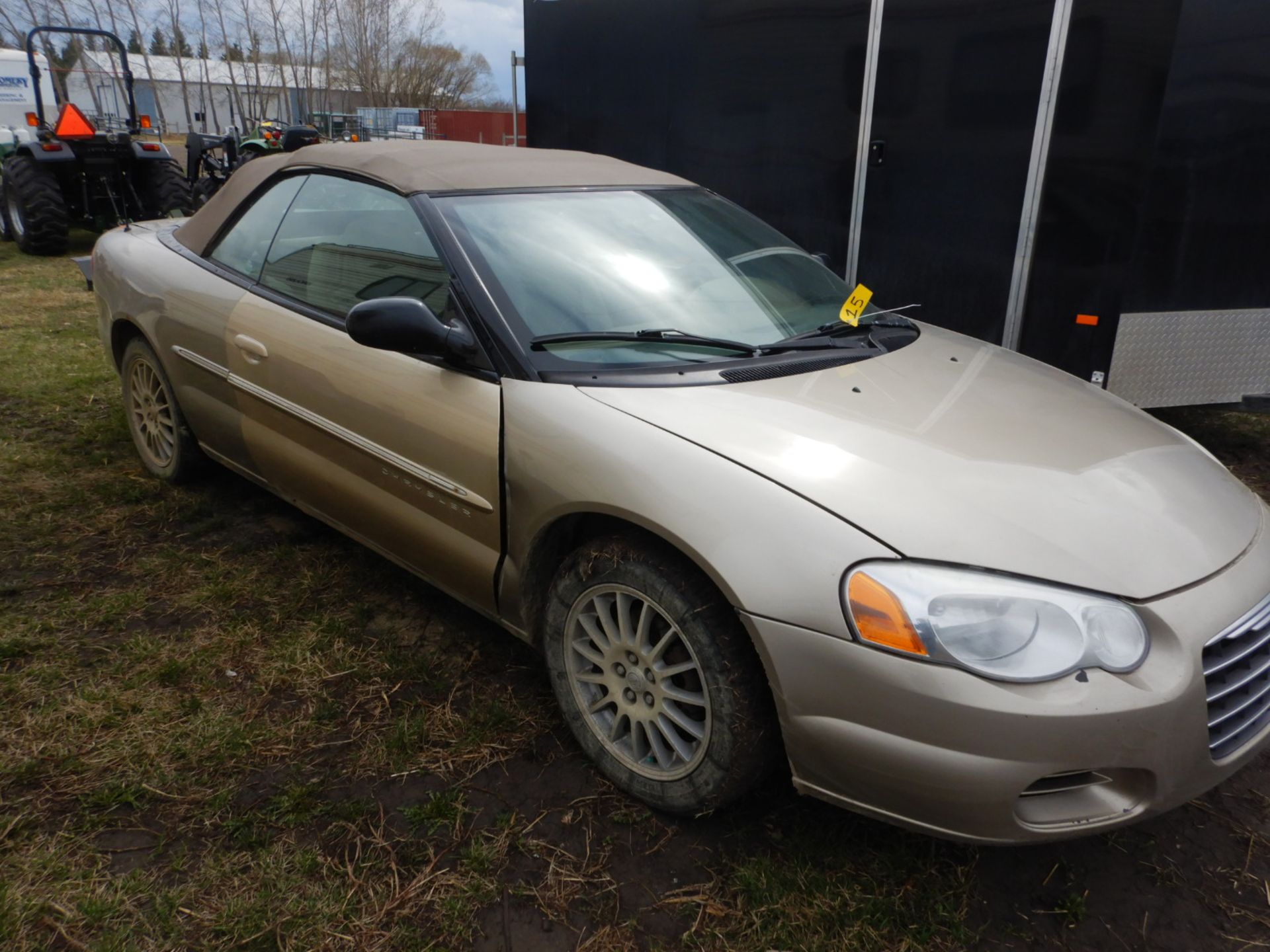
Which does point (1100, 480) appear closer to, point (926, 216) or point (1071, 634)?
point (1071, 634)

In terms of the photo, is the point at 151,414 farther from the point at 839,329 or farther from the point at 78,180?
the point at 78,180

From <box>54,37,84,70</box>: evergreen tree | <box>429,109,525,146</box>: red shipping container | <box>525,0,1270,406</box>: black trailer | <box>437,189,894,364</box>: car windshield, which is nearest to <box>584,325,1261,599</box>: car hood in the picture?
<box>437,189,894,364</box>: car windshield

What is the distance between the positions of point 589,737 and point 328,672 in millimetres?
915

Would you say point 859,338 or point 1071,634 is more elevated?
point 859,338

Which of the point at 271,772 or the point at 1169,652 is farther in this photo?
the point at 271,772

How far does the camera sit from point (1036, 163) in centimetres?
466

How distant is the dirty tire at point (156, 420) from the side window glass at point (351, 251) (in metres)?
0.93

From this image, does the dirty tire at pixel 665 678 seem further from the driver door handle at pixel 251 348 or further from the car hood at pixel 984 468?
the driver door handle at pixel 251 348

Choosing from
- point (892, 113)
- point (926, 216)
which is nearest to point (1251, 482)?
point (926, 216)

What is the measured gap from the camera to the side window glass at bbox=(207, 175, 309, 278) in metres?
3.39

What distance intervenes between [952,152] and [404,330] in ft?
12.1

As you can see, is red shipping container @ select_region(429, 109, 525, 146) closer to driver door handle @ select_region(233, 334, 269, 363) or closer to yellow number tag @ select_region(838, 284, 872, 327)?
driver door handle @ select_region(233, 334, 269, 363)

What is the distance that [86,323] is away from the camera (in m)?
7.19

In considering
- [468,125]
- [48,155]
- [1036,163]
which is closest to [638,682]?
[1036,163]
